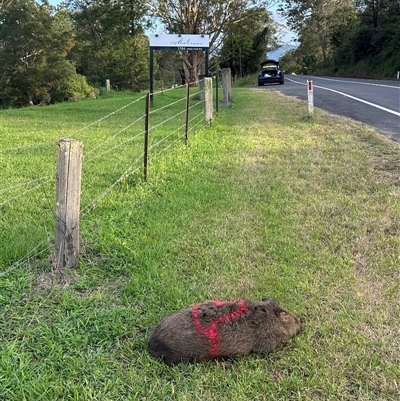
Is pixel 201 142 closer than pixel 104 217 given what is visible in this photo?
No

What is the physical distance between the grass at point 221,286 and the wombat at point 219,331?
63mm

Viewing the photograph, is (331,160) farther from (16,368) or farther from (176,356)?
(16,368)

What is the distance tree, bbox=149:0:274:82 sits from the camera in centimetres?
1820

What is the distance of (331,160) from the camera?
21.3 ft

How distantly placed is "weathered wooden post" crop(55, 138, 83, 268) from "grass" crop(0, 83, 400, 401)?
14 centimetres

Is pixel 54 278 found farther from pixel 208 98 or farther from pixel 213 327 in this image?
pixel 208 98

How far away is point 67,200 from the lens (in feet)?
11.1

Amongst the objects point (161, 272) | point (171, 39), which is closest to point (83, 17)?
point (171, 39)

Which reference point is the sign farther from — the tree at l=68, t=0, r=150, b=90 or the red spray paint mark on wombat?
the red spray paint mark on wombat

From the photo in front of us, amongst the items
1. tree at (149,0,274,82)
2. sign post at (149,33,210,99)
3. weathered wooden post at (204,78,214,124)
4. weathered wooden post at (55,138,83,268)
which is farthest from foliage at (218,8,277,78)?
weathered wooden post at (55,138,83,268)

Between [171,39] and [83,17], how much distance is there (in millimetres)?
27564

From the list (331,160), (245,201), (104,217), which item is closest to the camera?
(104,217)

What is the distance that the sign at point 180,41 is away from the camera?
15922 mm

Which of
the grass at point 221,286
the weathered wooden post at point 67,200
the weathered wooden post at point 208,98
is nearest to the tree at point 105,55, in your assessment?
the weathered wooden post at point 208,98
